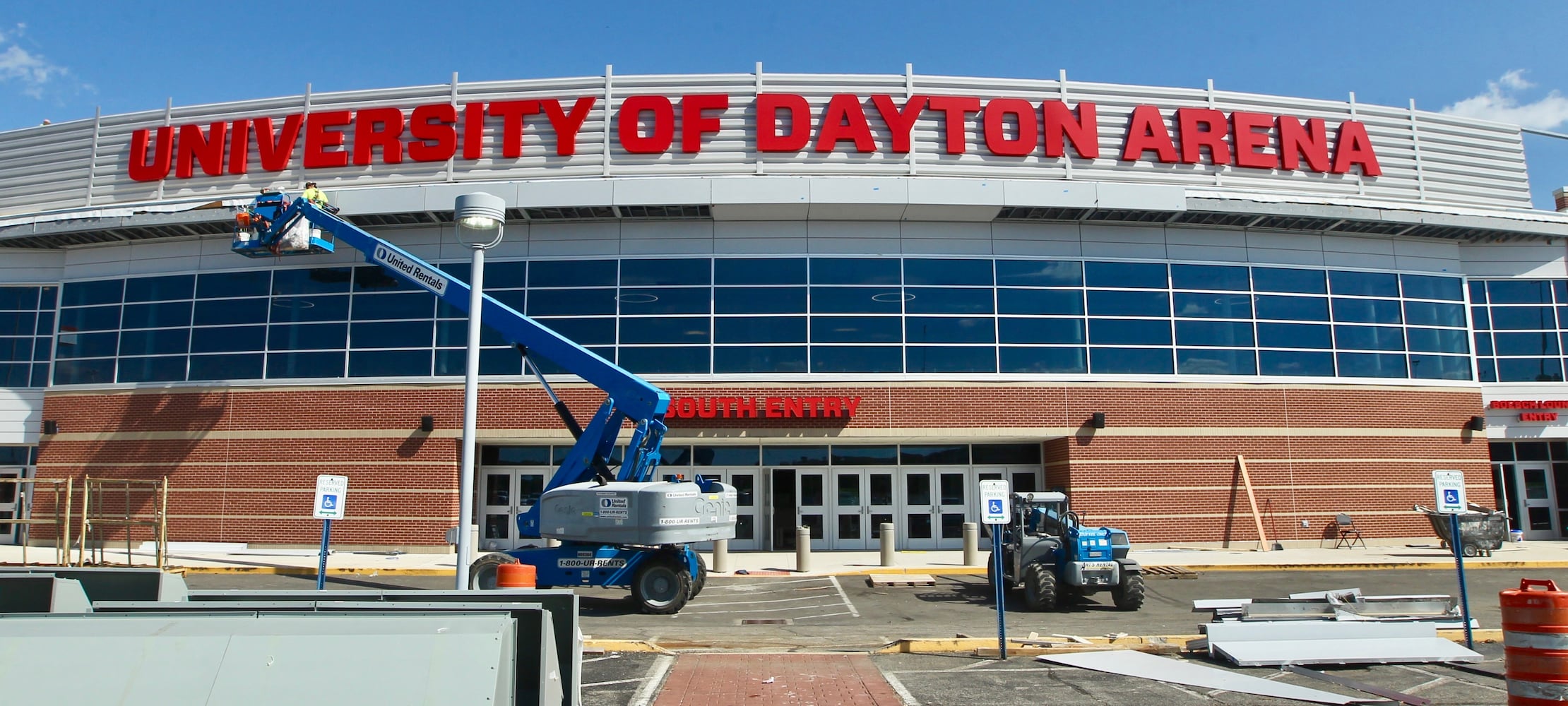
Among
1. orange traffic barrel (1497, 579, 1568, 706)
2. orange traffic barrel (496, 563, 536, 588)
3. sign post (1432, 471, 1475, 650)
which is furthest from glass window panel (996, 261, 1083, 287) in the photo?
orange traffic barrel (1497, 579, 1568, 706)

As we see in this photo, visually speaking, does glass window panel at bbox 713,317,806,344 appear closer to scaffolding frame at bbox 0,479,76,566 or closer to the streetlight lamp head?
the streetlight lamp head

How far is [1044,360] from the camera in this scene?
884 inches

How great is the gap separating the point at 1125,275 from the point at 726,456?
1073cm

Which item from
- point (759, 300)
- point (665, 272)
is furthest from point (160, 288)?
point (759, 300)

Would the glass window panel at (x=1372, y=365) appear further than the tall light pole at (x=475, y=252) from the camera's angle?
Yes

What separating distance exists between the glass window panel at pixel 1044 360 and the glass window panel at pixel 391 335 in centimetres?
1391

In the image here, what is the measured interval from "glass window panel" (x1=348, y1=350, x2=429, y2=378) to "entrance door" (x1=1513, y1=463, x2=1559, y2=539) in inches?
1133

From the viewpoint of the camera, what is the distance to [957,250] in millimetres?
22625

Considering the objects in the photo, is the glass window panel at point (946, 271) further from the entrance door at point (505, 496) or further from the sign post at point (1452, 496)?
the sign post at point (1452, 496)

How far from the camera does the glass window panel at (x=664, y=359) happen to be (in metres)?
22.1

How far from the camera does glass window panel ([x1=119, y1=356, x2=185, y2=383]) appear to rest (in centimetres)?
2328

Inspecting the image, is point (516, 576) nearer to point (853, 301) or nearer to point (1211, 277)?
point (853, 301)

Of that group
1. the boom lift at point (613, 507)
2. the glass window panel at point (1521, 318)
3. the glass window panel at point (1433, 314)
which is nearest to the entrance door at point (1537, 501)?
the glass window panel at point (1521, 318)

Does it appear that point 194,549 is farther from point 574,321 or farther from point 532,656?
point 532,656
